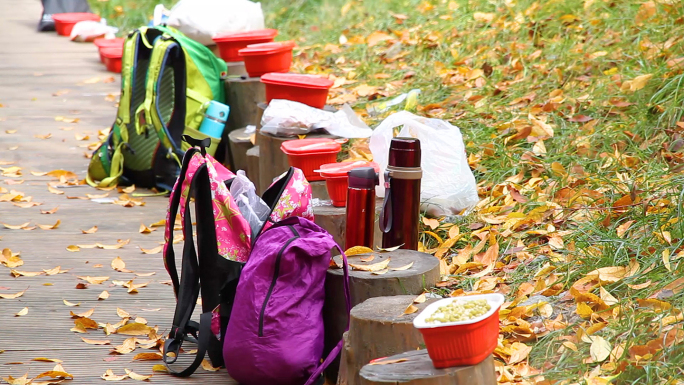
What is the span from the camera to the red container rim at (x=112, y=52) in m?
7.19

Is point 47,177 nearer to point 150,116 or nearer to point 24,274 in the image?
point 150,116

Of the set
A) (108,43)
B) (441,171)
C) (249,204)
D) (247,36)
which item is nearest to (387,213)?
(249,204)

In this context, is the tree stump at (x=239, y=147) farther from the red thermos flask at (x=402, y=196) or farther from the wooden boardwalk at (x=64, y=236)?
the red thermos flask at (x=402, y=196)

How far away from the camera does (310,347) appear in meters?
2.51

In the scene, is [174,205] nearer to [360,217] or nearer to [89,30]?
[360,217]

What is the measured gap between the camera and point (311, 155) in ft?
11.5

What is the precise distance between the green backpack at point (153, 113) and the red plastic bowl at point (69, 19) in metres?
3.97

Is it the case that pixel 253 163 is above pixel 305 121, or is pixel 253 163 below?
below

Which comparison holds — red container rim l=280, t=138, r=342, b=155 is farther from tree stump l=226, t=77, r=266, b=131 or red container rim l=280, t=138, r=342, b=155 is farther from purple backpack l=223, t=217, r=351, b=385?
tree stump l=226, t=77, r=266, b=131

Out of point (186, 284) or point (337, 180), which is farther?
point (337, 180)

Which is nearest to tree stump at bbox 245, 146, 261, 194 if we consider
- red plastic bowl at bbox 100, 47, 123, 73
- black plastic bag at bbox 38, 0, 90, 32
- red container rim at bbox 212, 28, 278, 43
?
red container rim at bbox 212, 28, 278, 43

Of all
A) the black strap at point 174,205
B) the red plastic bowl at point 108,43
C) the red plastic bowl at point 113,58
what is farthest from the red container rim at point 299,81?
the red plastic bowl at point 108,43

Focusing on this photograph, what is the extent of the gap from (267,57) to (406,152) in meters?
2.22

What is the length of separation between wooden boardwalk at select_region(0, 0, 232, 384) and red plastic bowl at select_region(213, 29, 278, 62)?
3.65 feet
